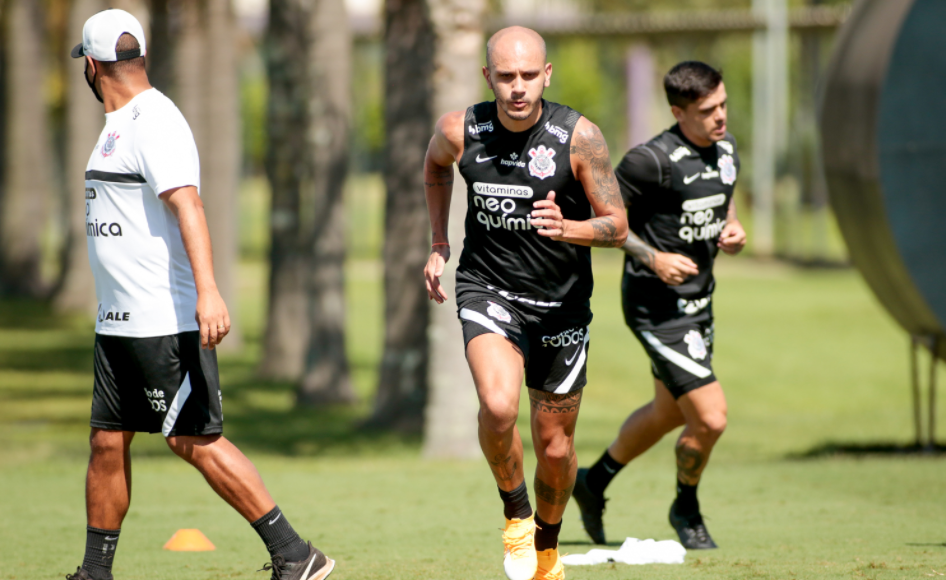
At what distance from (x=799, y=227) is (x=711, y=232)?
28383mm

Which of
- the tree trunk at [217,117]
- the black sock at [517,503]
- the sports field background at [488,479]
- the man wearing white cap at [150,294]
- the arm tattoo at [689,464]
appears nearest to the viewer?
the man wearing white cap at [150,294]

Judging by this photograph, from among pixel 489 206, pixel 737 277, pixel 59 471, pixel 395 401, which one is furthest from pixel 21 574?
pixel 737 277

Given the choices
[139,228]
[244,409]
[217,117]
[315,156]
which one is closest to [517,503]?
[139,228]

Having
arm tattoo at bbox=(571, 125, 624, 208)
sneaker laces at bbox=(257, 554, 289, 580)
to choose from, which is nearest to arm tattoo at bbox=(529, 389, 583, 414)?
arm tattoo at bbox=(571, 125, 624, 208)

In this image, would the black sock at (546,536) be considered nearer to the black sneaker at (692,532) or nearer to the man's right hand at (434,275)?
the man's right hand at (434,275)

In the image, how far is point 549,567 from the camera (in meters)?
5.02

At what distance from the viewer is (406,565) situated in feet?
18.5

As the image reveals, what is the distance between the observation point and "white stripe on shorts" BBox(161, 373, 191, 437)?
4.71 meters

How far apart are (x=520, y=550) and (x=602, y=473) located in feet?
5.60

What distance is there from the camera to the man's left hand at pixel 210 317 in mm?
4547

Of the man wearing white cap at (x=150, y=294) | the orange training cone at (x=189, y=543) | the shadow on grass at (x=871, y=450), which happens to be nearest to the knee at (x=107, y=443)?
the man wearing white cap at (x=150, y=294)

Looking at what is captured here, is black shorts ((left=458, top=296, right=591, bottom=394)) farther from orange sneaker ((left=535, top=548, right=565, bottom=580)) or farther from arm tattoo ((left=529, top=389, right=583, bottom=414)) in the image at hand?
orange sneaker ((left=535, top=548, right=565, bottom=580))

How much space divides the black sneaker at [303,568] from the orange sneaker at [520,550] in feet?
2.46

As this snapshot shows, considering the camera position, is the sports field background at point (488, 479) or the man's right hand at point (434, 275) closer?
the man's right hand at point (434, 275)
